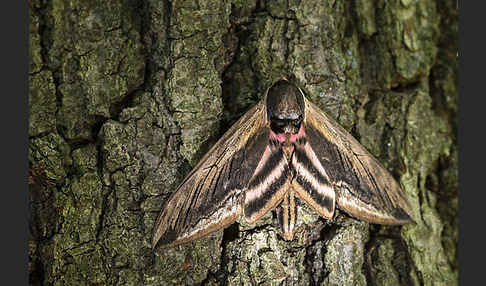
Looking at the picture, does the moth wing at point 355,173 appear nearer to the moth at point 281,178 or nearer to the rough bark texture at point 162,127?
the moth at point 281,178

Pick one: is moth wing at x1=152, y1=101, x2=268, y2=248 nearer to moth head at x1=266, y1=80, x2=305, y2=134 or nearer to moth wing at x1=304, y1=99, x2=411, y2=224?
moth head at x1=266, y1=80, x2=305, y2=134

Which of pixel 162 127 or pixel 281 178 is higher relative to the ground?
pixel 162 127

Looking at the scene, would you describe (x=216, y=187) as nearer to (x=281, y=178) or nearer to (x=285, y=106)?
(x=281, y=178)

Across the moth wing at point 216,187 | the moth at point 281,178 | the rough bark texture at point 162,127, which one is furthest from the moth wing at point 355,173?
the moth wing at point 216,187

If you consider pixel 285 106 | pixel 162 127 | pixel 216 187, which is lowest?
pixel 216 187

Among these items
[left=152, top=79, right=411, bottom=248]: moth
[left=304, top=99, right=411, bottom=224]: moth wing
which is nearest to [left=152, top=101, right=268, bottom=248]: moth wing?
[left=152, top=79, right=411, bottom=248]: moth

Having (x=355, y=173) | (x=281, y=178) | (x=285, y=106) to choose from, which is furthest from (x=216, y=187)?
(x=355, y=173)

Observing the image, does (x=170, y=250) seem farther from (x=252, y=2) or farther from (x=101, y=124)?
(x=252, y=2)
